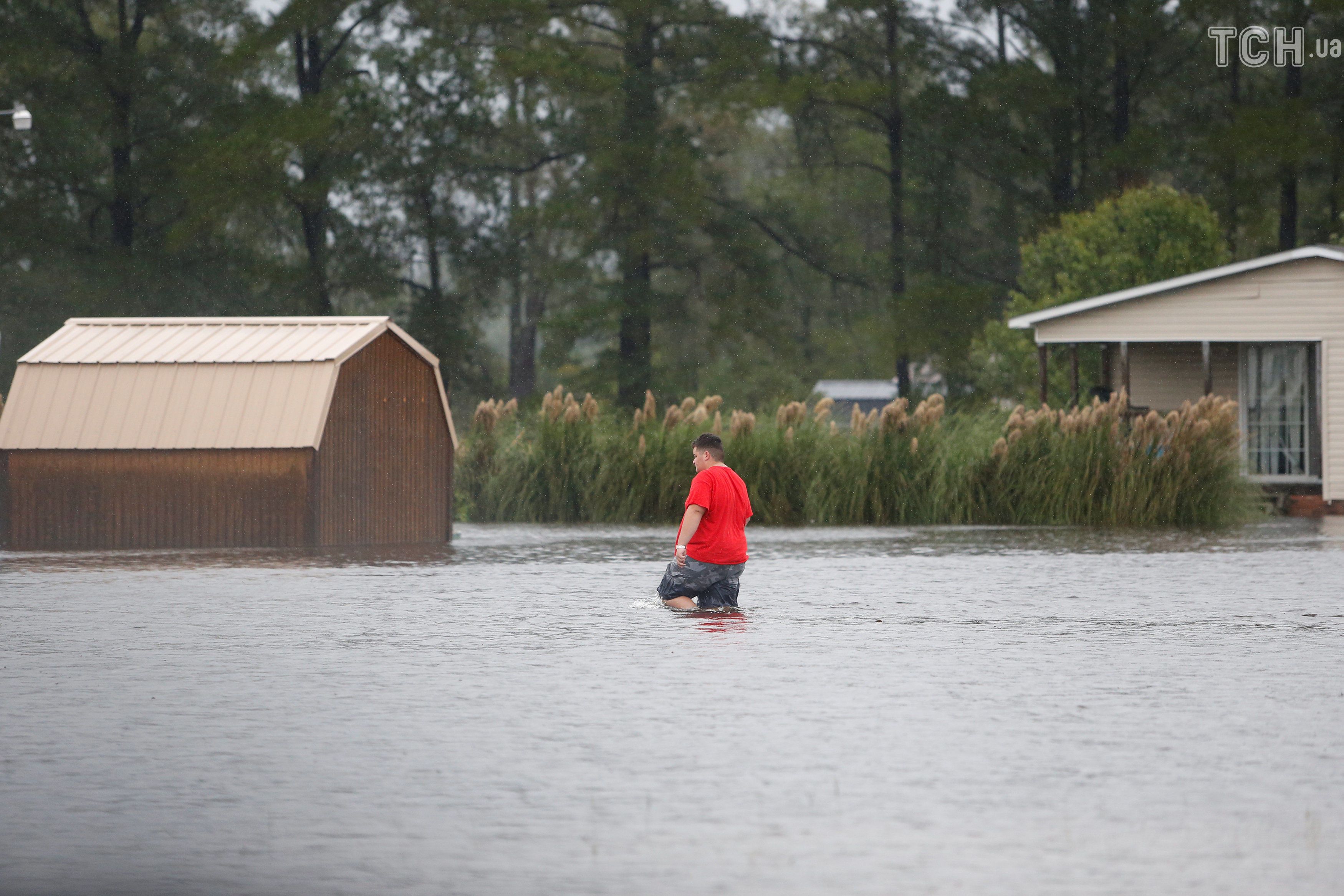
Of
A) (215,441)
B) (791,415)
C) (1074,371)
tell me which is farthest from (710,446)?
(1074,371)

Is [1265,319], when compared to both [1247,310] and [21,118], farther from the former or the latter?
[21,118]

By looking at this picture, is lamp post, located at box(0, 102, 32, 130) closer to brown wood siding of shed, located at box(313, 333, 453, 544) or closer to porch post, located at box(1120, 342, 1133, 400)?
brown wood siding of shed, located at box(313, 333, 453, 544)

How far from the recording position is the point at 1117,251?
138 feet

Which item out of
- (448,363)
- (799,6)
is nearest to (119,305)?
(448,363)

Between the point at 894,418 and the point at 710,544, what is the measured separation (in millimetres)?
14156

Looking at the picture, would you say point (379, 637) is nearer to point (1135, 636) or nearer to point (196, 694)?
point (196, 694)

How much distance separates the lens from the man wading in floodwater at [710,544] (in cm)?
1430

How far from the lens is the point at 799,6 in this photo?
5753 cm

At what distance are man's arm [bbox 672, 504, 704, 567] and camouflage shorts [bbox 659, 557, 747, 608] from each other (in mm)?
123

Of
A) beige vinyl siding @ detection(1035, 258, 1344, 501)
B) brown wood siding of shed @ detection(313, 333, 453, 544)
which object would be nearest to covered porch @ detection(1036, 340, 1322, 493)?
beige vinyl siding @ detection(1035, 258, 1344, 501)

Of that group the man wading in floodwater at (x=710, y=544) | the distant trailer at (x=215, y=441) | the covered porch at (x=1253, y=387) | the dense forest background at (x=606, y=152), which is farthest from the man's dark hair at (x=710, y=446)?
the dense forest background at (x=606, y=152)

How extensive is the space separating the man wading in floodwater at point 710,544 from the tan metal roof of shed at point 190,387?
8.37 metres

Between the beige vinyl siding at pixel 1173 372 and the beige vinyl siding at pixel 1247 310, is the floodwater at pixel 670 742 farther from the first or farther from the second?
the beige vinyl siding at pixel 1173 372

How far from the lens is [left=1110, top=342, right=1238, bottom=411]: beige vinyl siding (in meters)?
35.9
